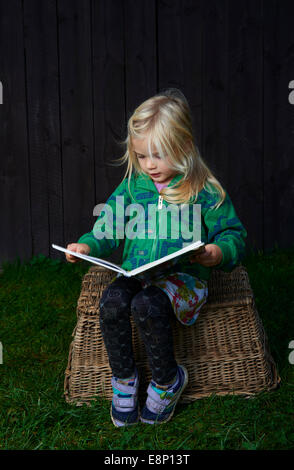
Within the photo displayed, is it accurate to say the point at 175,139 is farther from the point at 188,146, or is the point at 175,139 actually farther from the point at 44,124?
the point at 44,124

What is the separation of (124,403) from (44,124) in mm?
2157

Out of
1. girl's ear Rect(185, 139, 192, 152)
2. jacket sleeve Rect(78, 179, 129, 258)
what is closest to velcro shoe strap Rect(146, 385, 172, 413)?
jacket sleeve Rect(78, 179, 129, 258)

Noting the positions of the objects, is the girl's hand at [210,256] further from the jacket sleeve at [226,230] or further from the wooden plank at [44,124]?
the wooden plank at [44,124]

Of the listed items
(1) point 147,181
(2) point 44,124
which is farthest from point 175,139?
(2) point 44,124

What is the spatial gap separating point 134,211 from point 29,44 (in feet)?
6.01

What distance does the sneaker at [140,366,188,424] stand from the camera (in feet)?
6.20

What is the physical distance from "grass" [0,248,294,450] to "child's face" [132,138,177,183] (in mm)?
832

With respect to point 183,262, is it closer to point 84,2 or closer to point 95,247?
point 95,247

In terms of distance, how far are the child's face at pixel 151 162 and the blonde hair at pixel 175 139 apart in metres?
0.02

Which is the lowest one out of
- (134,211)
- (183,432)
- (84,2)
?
(183,432)

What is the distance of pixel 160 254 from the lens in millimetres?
1980

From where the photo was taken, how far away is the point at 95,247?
2.05 m

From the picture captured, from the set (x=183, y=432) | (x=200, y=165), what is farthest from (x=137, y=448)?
(x=200, y=165)

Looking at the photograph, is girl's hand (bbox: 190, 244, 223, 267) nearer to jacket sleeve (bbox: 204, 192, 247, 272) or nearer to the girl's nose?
jacket sleeve (bbox: 204, 192, 247, 272)
